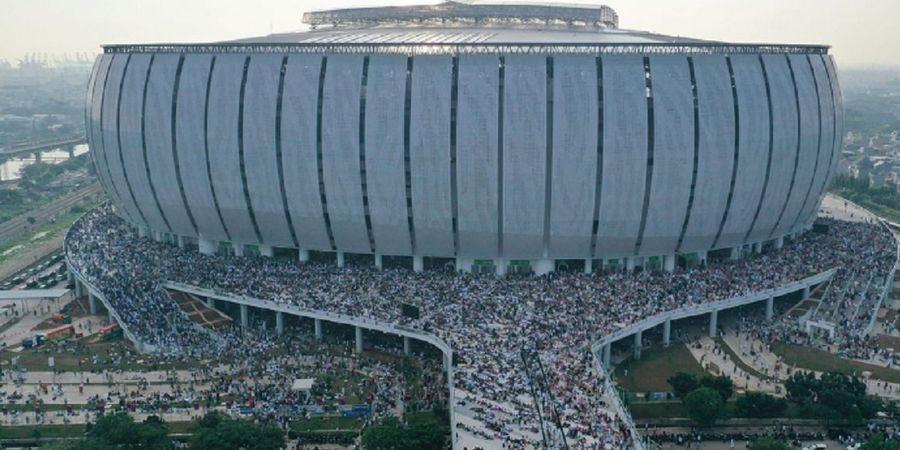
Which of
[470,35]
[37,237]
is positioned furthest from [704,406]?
[37,237]

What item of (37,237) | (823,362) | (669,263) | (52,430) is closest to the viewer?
(52,430)

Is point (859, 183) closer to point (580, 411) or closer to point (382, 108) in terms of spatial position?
point (382, 108)

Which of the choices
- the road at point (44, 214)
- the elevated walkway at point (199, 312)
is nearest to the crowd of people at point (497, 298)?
the elevated walkway at point (199, 312)

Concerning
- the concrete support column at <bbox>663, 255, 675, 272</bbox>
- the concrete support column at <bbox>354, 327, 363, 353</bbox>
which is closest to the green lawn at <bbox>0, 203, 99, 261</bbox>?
the concrete support column at <bbox>354, 327, 363, 353</bbox>

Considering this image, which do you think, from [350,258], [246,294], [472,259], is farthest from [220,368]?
[472,259]

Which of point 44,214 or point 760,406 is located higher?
point 44,214

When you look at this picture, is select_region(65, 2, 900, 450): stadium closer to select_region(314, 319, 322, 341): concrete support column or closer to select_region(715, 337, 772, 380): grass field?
select_region(314, 319, 322, 341): concrete support column

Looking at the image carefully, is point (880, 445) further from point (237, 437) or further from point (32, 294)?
point (32, 294)

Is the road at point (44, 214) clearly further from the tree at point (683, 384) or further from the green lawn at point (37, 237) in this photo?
the tree at point (683, 384)

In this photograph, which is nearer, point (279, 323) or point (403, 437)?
point (403, 437)
